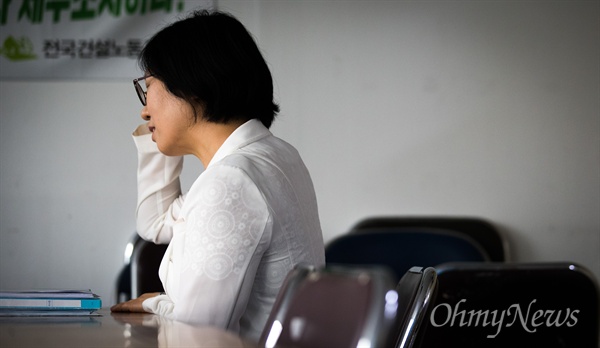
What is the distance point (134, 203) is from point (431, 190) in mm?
1378

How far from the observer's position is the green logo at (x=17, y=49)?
378 centimetres

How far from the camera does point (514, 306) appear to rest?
1.98 m

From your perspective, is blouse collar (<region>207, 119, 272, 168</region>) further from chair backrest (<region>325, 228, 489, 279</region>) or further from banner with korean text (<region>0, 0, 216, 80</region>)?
banner with korean text (<region>0, 0, 216, 80</region>)

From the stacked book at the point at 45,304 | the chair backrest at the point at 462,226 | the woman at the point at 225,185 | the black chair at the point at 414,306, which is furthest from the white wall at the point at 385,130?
the black chair at the point at 414,306

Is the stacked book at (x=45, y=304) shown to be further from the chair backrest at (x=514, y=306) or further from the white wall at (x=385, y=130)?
the white wall at (x=385, y=130)

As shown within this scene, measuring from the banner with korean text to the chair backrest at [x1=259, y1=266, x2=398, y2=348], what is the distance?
9.64ft

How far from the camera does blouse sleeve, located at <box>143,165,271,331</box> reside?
1597 mm

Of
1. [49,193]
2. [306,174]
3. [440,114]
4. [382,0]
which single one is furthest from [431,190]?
[306,174]

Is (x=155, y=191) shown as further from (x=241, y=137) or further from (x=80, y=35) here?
(x=80, y=35)

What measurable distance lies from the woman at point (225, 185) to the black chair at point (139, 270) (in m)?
1.46

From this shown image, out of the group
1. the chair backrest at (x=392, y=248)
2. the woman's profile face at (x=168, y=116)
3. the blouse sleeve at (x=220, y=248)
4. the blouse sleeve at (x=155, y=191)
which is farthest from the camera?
the chair backrest at (x=392, y=248)

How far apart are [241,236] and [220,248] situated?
0.16 ft

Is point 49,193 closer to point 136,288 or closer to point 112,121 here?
point 112,121

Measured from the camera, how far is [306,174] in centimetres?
189
